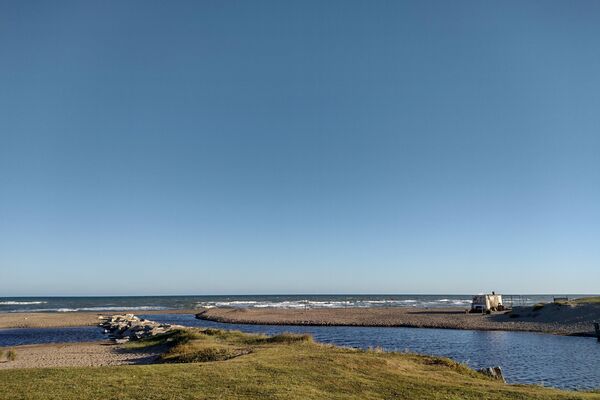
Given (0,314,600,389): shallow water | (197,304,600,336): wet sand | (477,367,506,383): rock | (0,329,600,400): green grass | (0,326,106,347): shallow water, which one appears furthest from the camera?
(197,304,600,336): wet sand

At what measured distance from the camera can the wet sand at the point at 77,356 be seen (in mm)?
32625

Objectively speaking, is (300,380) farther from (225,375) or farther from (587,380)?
(587,380)

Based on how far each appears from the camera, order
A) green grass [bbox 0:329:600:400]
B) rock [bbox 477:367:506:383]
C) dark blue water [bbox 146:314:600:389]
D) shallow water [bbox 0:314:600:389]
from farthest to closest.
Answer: shallow water [bbox 0:314:600:389], dark blue water [bbox 146:314:600:389], rock [bbox 477:367:506:383], green grass [bbox 0:329:600:400]

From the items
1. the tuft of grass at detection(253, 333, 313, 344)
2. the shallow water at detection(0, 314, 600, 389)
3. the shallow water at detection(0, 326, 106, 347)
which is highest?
the tuft of grass at detection(253, 333, 313, 344)

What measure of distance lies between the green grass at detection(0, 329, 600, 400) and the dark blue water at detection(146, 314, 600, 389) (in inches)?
339

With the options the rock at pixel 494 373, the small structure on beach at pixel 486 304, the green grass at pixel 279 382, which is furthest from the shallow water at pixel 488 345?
the small structure on beach at pixel 486 304

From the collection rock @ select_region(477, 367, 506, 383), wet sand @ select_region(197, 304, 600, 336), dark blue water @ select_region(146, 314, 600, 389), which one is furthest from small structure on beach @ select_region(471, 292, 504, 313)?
rock @ select_region(477, 367, 506, 383)

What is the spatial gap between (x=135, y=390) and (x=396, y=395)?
1018 centimetres

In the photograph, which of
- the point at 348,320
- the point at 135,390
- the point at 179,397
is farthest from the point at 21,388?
the point at 348,320

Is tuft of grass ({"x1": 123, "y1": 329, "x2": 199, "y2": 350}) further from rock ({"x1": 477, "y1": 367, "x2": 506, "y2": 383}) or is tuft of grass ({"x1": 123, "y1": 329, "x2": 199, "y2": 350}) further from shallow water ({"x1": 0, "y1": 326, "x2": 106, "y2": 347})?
rock ({"x1": 477, "y1": 367, "x2": 506, "y2": 383})

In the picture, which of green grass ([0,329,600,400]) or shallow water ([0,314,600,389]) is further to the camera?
shallow water ([0,314,600,389])

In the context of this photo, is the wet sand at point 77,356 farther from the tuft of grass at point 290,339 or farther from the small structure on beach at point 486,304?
the small structure on beach at point 486,304

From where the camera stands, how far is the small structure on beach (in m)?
85.3

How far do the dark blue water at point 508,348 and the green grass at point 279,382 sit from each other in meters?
8.62
